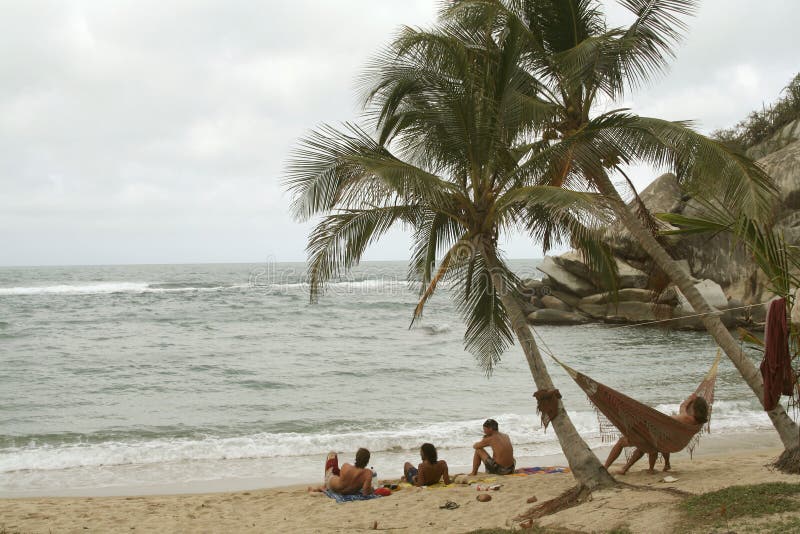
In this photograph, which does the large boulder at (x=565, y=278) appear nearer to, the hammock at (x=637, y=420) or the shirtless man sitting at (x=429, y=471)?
the shirtless man sitting at (x=429, y=471)

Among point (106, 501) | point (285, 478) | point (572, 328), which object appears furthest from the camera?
point (572, 328)

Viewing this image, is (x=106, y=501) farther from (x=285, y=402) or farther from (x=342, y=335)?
(x=342, y=335)

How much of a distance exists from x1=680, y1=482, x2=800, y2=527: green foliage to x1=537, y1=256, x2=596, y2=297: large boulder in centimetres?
1994

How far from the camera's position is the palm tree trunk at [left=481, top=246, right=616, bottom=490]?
6.42 metres

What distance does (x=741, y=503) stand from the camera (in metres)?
4.95

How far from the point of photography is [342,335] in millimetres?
24766

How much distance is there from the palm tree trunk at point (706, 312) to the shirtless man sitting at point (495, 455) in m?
2.75

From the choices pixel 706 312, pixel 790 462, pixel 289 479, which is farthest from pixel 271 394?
pixel 790 462


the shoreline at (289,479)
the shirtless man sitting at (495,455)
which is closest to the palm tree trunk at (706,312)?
the shoreline at (289,479)

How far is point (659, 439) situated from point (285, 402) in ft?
30.0

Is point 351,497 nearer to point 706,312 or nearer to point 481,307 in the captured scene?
point 481,307

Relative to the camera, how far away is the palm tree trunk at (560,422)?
642cm

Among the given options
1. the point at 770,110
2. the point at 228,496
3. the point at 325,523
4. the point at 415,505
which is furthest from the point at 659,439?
the point at 770,110

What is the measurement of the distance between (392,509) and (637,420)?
2566mm
